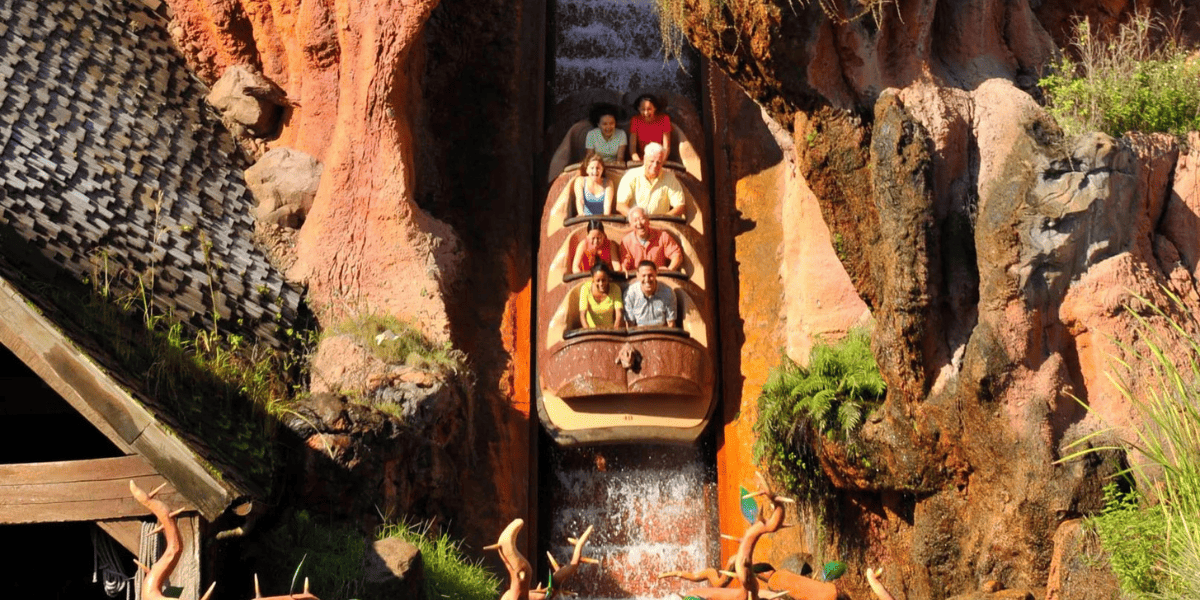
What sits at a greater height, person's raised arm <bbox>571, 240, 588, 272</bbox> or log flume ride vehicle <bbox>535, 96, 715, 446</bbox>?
person's raised arm <bbox>571, 240, 588, 272</bbox>

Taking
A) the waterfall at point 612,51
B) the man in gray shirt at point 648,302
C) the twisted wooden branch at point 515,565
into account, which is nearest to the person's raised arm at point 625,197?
the man in gray shirt at point 648,302

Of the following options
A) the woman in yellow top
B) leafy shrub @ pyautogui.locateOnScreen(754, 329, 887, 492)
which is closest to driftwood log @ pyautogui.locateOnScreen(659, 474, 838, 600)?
leafy shrub @ pyautogui.locateOnScreen(754, 329, 887, 492)

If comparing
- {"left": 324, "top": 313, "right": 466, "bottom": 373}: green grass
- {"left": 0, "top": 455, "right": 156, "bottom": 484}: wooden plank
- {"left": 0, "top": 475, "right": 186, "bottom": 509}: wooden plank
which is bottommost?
{"left": 0, "top": 475, "right": 186, "bottom": 509}: wooden plank

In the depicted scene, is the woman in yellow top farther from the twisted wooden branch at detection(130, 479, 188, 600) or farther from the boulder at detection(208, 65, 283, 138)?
the twisted wooden branch at detection(130, 479, 188, 600)

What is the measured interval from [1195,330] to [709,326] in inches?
196

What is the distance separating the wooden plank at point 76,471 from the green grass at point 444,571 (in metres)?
2.81

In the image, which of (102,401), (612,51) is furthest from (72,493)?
(612,51)

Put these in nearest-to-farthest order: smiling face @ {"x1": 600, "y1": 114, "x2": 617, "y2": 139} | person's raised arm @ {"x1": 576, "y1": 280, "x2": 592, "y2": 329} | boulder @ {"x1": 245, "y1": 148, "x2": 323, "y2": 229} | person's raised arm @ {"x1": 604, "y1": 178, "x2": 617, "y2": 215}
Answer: person's raised arm @ {"x1": 576, "y1": 280, "x2": 592, "y2": 329}
boulder @ {"x1": 245, "y1": 148, "x2": 323, "y2": 229}
person's raised arm @ {"x1": 604, "y1": 178, "x2": 617, "y2": 215}
smiling face @ {"x1": 600, "y1": 114, "x2": 617, "y2": 139}

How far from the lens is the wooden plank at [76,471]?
9.91 m

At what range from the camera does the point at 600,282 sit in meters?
14.3

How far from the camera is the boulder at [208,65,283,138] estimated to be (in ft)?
50.7

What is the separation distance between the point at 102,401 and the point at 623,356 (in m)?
5.30

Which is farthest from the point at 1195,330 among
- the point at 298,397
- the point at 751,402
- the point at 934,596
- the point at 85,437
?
the point at 85,437

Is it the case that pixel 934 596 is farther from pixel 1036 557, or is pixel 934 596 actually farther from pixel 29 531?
pixel 29 531
